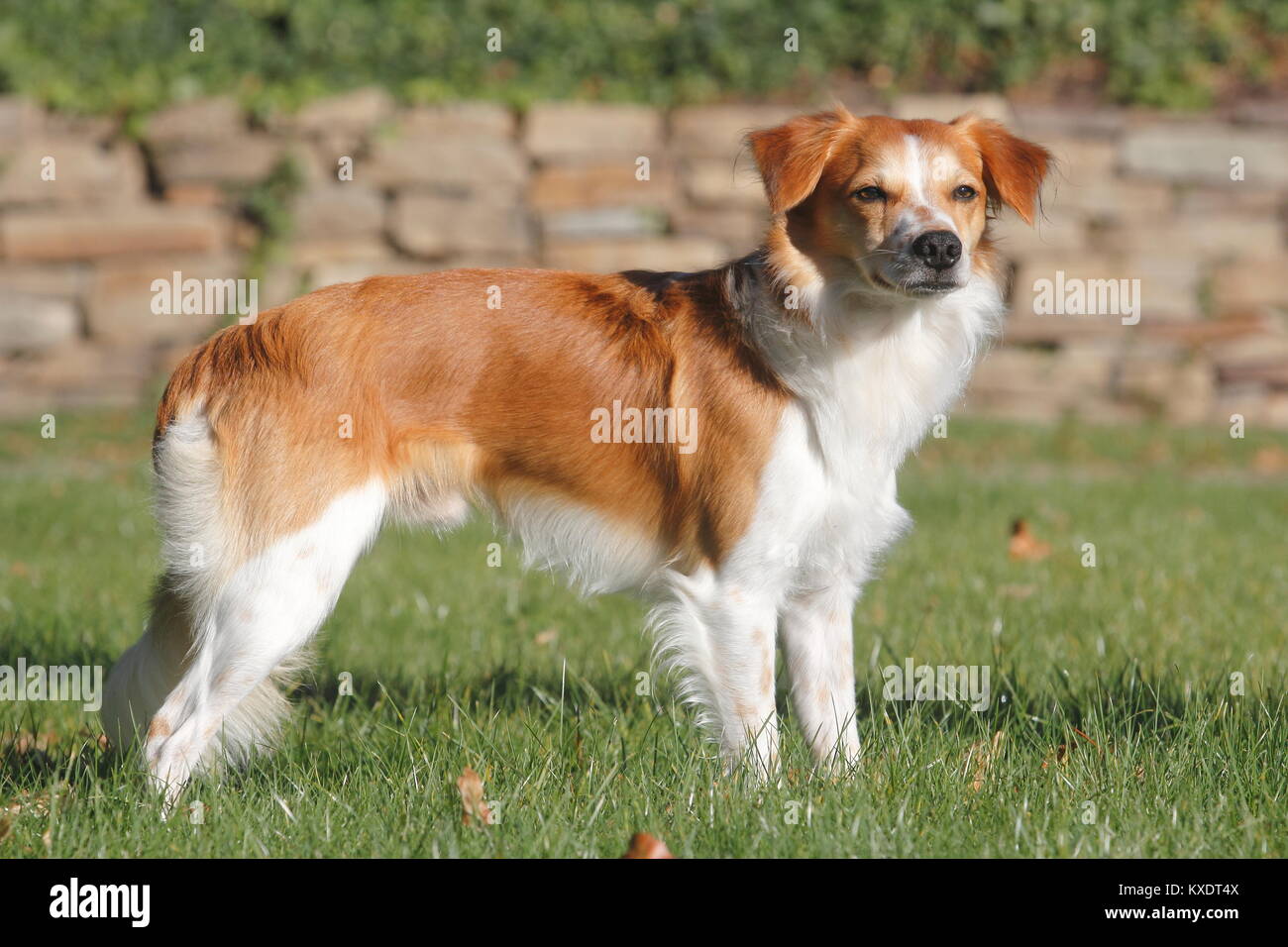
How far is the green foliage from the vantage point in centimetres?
1019

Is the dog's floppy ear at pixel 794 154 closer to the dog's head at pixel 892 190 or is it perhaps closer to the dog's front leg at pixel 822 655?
the dog's head at pixel 892 190

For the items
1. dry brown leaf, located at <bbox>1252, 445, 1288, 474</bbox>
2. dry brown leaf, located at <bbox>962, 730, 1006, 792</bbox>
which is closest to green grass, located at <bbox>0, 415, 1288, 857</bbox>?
dry brown leaf, located at <bbox>962, 730, 1006, 792</bbox>

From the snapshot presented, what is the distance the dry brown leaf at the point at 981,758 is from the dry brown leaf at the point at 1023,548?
301 centimetres

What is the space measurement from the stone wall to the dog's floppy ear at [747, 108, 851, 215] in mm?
6488

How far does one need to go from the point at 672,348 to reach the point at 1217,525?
496 centimetres

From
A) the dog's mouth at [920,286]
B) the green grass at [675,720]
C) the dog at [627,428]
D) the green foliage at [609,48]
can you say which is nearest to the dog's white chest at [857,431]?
the dog at [627,428]

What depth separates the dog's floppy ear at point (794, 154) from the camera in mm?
3590

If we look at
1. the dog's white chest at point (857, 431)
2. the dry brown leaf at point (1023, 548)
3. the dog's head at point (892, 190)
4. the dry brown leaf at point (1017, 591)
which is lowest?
the dry brown leaf at point (1017, 591)

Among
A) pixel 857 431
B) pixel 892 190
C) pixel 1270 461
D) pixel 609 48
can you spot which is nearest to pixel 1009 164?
pixel 892 190

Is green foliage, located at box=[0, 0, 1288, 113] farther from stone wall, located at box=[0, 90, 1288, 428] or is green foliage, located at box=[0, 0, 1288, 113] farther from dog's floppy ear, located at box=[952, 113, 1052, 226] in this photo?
dog's floppy ear, located at box=[952, 113, 1052, 226]

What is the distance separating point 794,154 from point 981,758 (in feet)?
5.41

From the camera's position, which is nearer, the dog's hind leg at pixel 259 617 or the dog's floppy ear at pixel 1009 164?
the dog's hind leg at pixel 259 617
